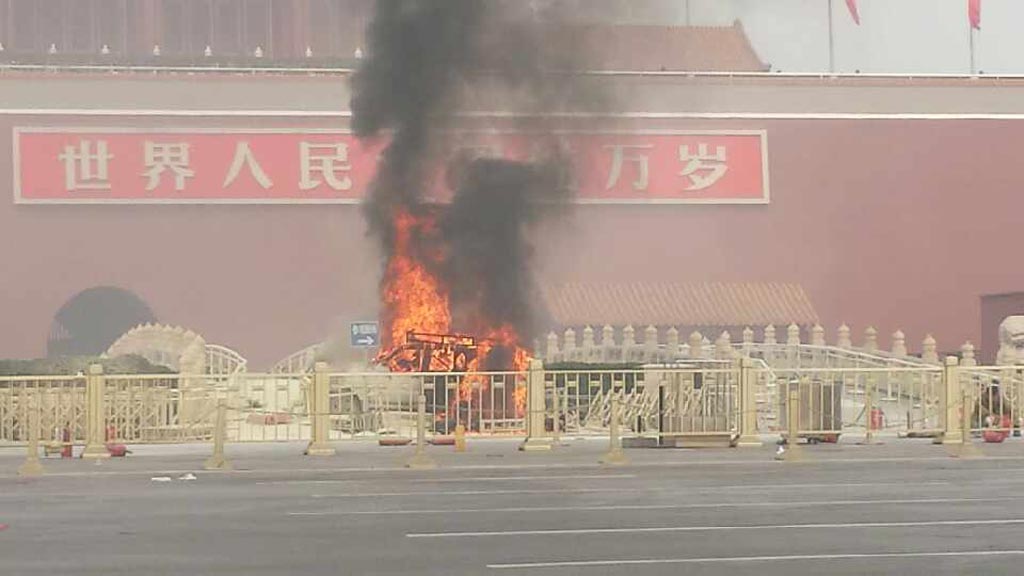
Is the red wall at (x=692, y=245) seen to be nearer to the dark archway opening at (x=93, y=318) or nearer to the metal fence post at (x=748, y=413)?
the dark archway opening at (x=93, y=318)

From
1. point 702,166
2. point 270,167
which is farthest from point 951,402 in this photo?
point 270,167

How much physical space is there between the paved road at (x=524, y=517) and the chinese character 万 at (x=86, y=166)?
2363 centimetres

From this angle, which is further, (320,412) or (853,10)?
(853,10)

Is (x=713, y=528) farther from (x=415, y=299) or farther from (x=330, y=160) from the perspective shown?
(x=330, y=160)

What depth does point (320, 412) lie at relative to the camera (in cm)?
2025

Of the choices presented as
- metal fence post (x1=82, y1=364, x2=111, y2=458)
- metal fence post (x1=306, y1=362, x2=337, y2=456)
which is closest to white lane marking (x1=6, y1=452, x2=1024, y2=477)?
metal fence post (x1=82, y1=364, x2=111, y2=458)

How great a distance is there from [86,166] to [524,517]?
31.7 metres

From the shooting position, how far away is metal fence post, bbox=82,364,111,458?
19.4 metres

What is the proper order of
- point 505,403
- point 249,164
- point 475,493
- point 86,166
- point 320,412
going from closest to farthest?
point 475,493, point 320,412, point 505,403, point 86,166, point 249,164

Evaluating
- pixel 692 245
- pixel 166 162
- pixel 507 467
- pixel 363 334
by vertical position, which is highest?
pixel 166 162

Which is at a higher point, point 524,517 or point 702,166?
point 702,166

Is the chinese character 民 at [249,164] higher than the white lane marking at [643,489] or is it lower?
higher

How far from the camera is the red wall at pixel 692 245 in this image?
42.2 m

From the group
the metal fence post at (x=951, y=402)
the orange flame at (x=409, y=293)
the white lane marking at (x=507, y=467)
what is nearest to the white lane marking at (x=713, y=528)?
the white lane marking at (x=507, y=467)
